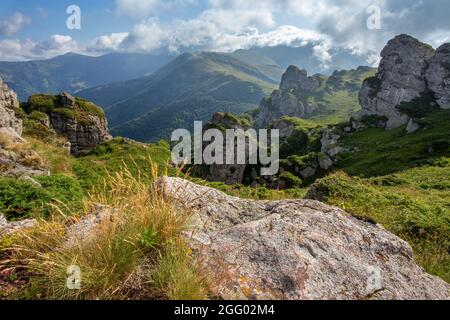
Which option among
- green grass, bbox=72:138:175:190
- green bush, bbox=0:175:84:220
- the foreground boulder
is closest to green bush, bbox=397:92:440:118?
green grass, bbox=72:138:175:190

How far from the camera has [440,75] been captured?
394 feet

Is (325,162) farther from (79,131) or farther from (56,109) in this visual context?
(56,109)

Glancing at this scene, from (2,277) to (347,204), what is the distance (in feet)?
35.8

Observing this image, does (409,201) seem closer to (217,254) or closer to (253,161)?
(217,254)

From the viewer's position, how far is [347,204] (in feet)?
40.0

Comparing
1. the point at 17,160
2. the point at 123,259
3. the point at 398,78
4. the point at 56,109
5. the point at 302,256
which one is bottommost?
the point at 17,160

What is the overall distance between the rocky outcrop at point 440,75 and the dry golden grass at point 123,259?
133m

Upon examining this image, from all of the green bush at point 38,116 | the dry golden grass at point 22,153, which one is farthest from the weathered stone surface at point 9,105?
the dry golden grass at point 22,153

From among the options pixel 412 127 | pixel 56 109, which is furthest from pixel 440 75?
pixel 56 109

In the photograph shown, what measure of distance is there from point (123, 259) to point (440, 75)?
14576 cm

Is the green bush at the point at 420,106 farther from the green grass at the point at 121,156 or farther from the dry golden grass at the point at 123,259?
the dry golden grass at the point at 123,259

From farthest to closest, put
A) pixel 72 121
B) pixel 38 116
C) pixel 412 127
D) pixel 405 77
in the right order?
1. pixel 405 77
2. pixel 412 127
3. pixel 72 121
4. pixel 38 116
